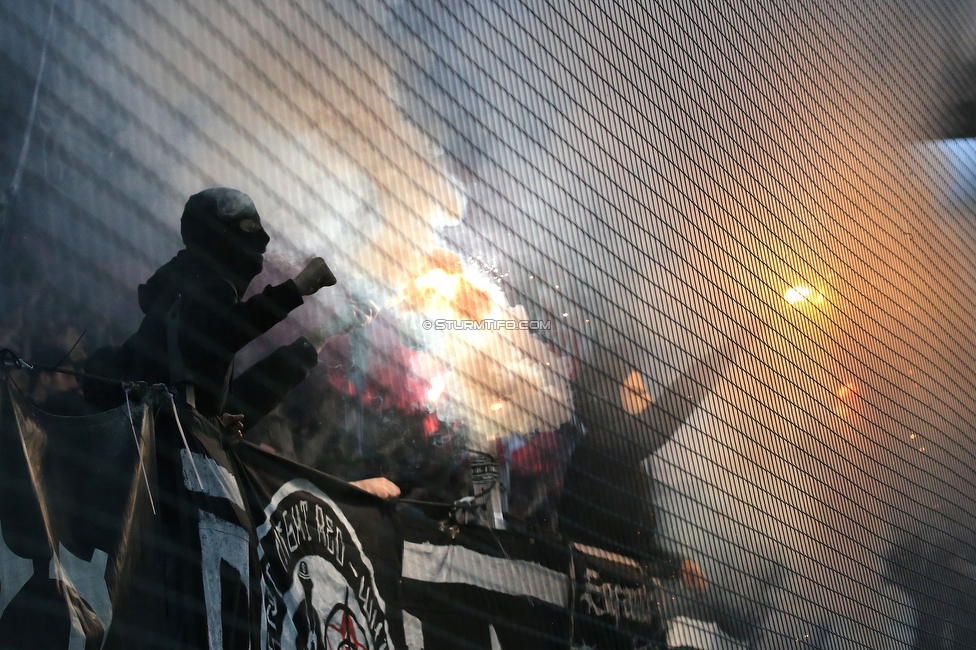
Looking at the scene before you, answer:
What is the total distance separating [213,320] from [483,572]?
1421mm

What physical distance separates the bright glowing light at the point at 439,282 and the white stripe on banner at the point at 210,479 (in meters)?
1.49

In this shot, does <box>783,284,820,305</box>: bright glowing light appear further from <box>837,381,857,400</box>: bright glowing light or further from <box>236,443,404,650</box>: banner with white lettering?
<box>236,443,404,650</box>: banner with white lettering

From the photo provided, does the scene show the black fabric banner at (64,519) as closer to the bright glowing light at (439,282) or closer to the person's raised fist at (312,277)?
the person's raised fist at (312,277)

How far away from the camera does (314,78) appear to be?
11.5 ft

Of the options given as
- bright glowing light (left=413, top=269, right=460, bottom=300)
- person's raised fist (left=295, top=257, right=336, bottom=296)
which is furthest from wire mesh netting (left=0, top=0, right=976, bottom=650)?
person's raised fist (left=295, top=257, right=336, bottom=296)

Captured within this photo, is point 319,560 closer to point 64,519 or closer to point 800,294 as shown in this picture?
point 64,519

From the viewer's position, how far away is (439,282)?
3.79 m

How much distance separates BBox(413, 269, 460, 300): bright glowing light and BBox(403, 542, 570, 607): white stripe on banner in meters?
1.12

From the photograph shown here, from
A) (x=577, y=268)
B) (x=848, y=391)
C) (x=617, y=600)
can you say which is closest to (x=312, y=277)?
(x=577, y=268)

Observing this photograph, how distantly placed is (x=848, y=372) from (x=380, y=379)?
3.51 meters

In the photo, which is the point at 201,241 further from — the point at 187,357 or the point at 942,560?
the point at 942,560

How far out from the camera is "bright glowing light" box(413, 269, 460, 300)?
12.2 ft

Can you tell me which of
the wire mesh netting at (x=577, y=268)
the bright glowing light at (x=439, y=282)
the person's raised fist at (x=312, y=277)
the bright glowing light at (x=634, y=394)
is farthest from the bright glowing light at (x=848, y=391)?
the person's raised fist at (x=312, y=277)

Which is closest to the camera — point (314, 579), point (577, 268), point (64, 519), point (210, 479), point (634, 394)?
point (64, 519)
